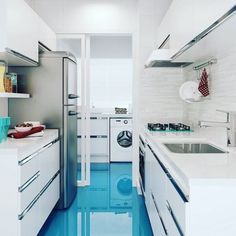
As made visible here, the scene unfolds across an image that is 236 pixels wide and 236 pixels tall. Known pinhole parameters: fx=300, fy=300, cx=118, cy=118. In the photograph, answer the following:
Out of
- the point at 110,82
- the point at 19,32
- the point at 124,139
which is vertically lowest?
the point at 124,139

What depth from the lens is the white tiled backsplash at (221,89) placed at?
222 centimetres

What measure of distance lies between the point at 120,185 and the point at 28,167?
2.27m

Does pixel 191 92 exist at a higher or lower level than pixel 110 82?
lower

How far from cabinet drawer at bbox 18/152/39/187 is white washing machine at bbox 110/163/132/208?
1379 mm

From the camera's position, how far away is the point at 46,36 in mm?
3418

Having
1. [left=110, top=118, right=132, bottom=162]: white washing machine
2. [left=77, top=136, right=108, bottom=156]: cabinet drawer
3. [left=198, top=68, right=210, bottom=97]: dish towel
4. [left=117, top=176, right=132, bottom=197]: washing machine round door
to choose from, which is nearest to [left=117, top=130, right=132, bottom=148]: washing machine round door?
[left=110, top=118, right=132, bottom=162]: white washing machine

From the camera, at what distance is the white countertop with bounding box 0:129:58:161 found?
6.48 ft

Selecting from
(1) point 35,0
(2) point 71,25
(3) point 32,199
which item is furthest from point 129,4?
(3) point 32,199

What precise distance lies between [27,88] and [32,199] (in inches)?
54.6

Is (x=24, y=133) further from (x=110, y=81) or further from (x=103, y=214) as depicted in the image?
(x=110, y=81)

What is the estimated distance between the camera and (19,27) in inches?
97.3

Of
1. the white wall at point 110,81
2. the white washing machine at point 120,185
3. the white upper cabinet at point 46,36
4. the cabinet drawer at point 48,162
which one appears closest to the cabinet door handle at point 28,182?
the cabinet drawer at point 48,162

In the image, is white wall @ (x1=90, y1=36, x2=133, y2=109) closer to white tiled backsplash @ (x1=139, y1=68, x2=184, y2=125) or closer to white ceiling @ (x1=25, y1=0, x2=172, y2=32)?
white ceiling @ (x1=25, y1=0, x2=172, y2=32)

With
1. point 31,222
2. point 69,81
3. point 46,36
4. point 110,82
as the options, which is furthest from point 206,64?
point 110,82
